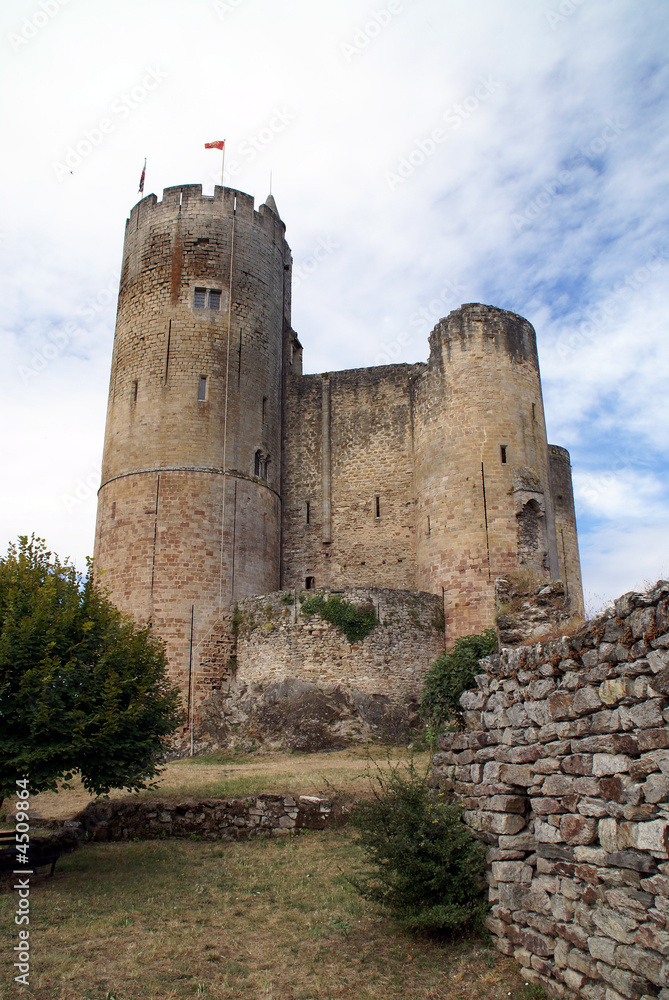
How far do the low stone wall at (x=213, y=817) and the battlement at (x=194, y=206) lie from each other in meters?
17.9

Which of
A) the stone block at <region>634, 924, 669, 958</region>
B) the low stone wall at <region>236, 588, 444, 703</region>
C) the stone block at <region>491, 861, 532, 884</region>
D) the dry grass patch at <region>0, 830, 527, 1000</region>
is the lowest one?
the dry grass patch at <region>0, 830, 527, 1000</region>

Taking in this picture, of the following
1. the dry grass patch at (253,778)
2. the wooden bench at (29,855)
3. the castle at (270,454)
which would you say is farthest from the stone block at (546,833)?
the castle at (270,454)

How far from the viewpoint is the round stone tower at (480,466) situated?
1961cm

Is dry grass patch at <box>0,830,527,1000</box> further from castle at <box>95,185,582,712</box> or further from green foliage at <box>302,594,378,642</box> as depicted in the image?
castle at <box>95,185,582,712</box>

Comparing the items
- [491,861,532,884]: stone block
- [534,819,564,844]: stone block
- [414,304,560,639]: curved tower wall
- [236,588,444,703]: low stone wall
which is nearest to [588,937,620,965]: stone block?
[534,819,564,844]: stone block

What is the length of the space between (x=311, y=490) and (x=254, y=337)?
5171 millimetres

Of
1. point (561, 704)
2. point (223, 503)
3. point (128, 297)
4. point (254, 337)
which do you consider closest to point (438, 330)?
point (254, 337)

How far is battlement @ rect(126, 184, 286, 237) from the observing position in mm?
Result: 23000

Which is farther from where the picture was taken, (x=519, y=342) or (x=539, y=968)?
(x=519, y=342)

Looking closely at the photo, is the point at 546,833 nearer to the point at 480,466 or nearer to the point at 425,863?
the point at 425,863

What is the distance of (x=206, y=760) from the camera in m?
17.4

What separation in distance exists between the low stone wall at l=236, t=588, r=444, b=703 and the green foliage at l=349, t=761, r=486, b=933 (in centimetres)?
1107

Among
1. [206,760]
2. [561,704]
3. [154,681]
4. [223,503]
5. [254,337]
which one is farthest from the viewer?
[254,337]

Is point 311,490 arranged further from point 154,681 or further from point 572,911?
point 572,911
